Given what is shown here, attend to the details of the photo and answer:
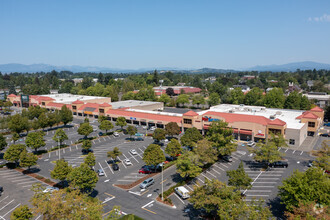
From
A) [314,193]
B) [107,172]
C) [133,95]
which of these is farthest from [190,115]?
[133,95]

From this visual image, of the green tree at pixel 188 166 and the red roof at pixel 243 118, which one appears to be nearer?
the green tree at pixel 188 166

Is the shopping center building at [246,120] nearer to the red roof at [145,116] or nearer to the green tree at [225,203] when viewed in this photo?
the red roof at [145,116]

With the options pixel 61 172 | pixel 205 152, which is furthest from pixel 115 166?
pixel 205 152

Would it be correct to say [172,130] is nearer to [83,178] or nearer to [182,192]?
[182,192]

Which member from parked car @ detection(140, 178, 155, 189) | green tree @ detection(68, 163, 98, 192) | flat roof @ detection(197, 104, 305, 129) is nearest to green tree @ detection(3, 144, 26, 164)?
green tree @ detection(68, 163, 98, 192)

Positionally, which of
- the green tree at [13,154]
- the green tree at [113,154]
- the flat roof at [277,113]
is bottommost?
the green tree at [113,154]

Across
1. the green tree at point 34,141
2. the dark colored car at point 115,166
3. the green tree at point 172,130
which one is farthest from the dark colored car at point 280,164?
the green tree at point 34,141
